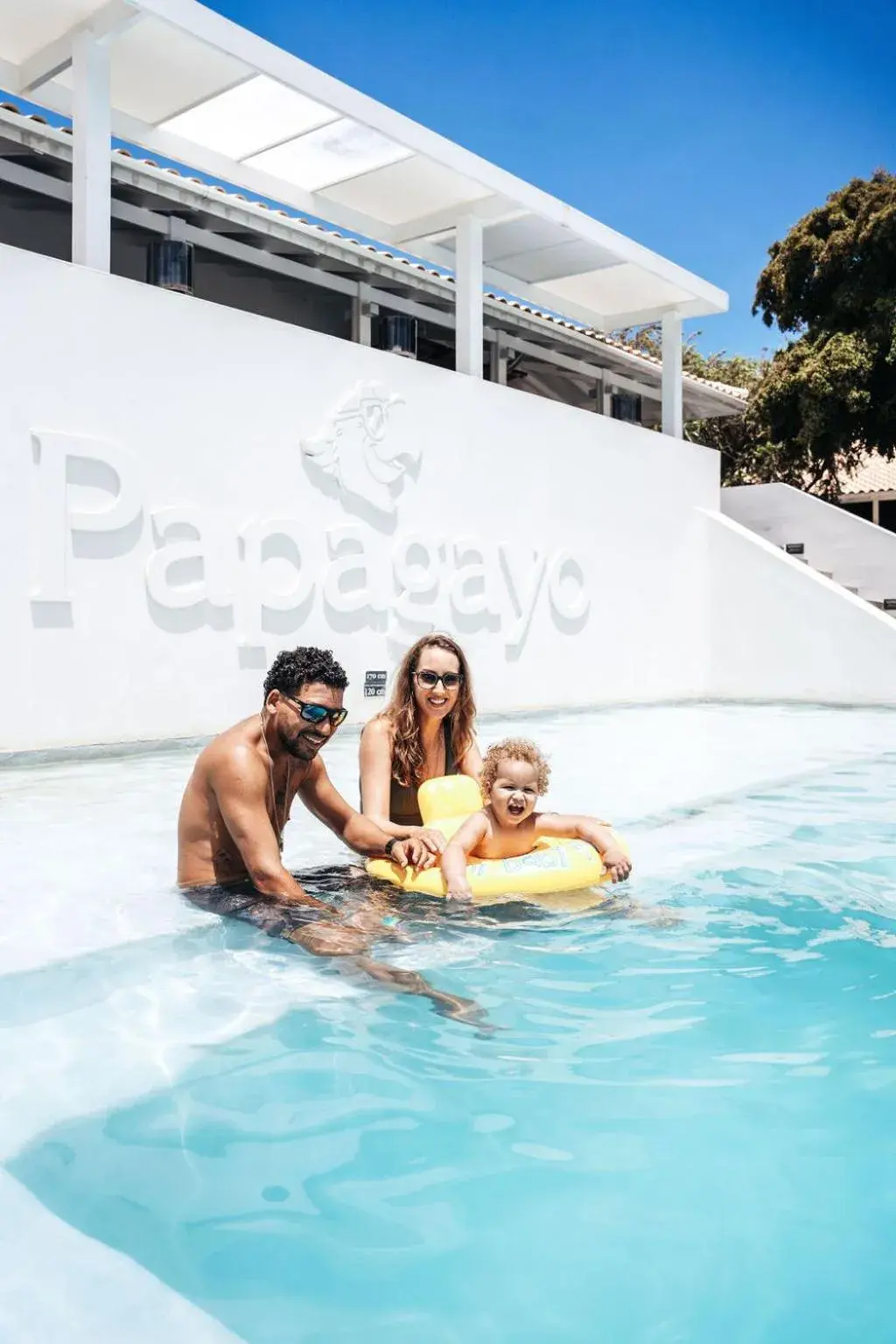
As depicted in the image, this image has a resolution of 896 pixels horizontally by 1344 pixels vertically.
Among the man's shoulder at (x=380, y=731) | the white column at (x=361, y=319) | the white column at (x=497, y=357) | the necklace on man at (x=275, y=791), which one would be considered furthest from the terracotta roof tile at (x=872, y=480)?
the necklace on man at (x=275, y=791)

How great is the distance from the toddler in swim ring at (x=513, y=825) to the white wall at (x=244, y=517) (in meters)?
4.83

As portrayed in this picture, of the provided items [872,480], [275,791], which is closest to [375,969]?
[275,791]

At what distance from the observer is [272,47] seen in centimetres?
935

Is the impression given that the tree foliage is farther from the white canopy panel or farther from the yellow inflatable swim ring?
the yellow inflatable swim ring

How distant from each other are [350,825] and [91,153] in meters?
6.56

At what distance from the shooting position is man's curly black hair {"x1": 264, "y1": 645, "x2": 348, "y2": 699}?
3.87m

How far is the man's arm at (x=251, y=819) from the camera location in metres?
3.91

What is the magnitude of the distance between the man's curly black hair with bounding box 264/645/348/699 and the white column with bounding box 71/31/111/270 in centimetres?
597

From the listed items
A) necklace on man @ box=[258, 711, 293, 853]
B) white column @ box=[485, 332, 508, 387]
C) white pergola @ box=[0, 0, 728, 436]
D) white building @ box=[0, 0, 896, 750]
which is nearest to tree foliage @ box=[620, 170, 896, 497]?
white building @ box=[0, 0, 896, 750]

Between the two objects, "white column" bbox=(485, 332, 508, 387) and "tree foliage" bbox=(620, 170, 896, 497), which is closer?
"white column" bbox=(485, 332, 508, 387)

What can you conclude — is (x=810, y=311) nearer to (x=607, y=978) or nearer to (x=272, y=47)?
(x=272, y=47)

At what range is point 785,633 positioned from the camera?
1545cm

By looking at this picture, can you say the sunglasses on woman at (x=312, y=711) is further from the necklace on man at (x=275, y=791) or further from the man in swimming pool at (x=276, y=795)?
the necklace on man at (x=275, y=791)

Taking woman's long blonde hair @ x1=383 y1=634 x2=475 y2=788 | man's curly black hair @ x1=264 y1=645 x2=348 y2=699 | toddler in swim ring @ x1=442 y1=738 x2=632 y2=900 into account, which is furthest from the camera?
woman's long blonde hair @ x1=383 y1=634 x2=475 y2=788
